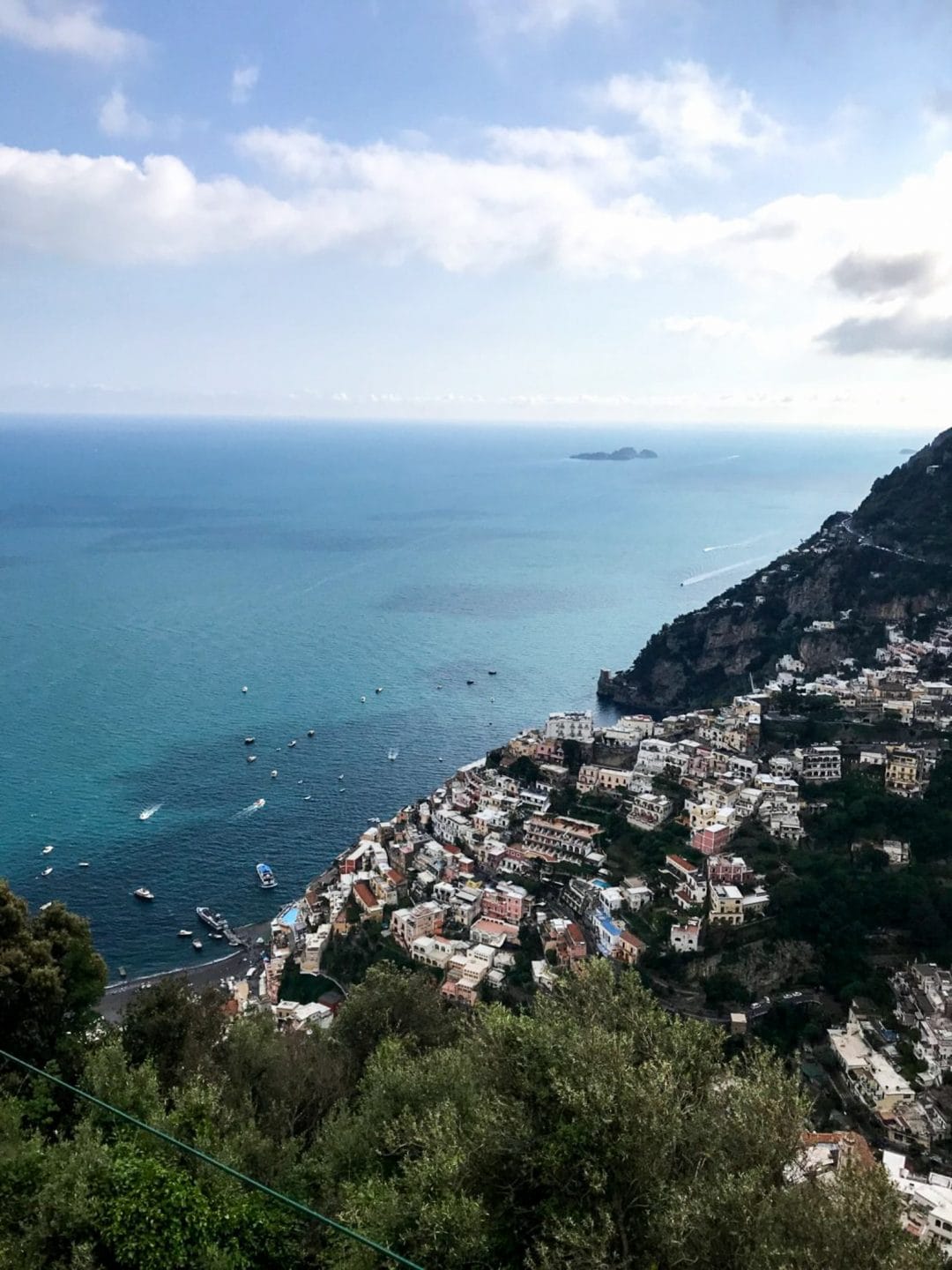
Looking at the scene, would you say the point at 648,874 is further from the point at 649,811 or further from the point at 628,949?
the point at 628,949

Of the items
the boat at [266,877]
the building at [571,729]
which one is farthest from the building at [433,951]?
the building at [571,729]

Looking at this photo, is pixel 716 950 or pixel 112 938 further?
pixel 112 938

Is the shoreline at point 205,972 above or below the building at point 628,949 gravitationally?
below

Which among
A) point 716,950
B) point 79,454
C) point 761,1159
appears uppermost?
point 79,454

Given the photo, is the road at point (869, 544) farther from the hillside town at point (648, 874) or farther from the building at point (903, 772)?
the building at point (903, 772)

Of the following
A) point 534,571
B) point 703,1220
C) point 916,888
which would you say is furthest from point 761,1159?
point 534,571

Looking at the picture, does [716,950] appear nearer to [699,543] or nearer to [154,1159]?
[154,1159]
